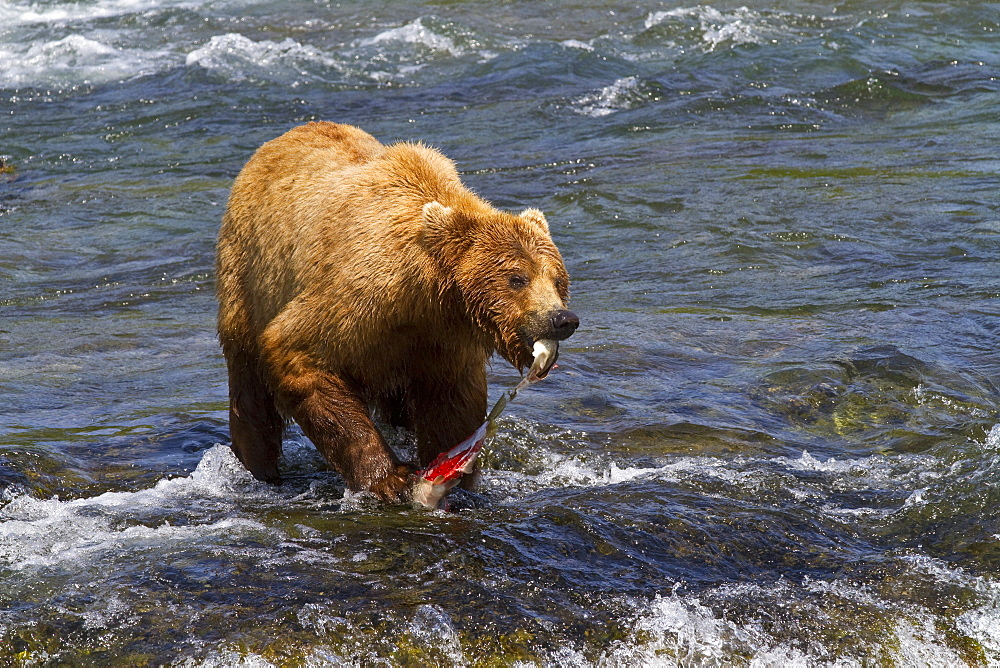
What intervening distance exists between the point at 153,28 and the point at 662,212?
13.9 meters

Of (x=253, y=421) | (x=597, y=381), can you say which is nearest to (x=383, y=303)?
(x=253, y=421)

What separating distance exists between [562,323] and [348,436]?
124cm

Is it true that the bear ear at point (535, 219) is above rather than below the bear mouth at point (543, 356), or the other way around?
above

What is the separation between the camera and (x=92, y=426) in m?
6.89

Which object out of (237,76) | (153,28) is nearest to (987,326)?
(237,76)

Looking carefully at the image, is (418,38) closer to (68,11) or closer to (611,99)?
(611,99)

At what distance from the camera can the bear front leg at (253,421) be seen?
6.25 m

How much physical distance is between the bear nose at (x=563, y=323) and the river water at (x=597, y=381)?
35.6 inches

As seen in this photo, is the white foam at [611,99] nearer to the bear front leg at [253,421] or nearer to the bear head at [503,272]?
the bear front leg at [253,421]

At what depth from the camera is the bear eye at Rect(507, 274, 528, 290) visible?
198 inches

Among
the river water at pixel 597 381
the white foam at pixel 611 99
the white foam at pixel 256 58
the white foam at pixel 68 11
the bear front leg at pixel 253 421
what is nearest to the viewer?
the river water at pixel 597 381

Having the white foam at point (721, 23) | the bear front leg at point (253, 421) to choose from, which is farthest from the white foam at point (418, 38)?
the bear front leg at point (253, 421)

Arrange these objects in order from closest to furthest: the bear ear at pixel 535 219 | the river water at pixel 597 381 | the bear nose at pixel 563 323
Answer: the river water at pixel 597 381 → the bear nose at pixel 563 323 → the bear ear at pixel 535 219

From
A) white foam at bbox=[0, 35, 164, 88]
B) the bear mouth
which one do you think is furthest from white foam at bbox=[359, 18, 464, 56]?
the bear mouth
